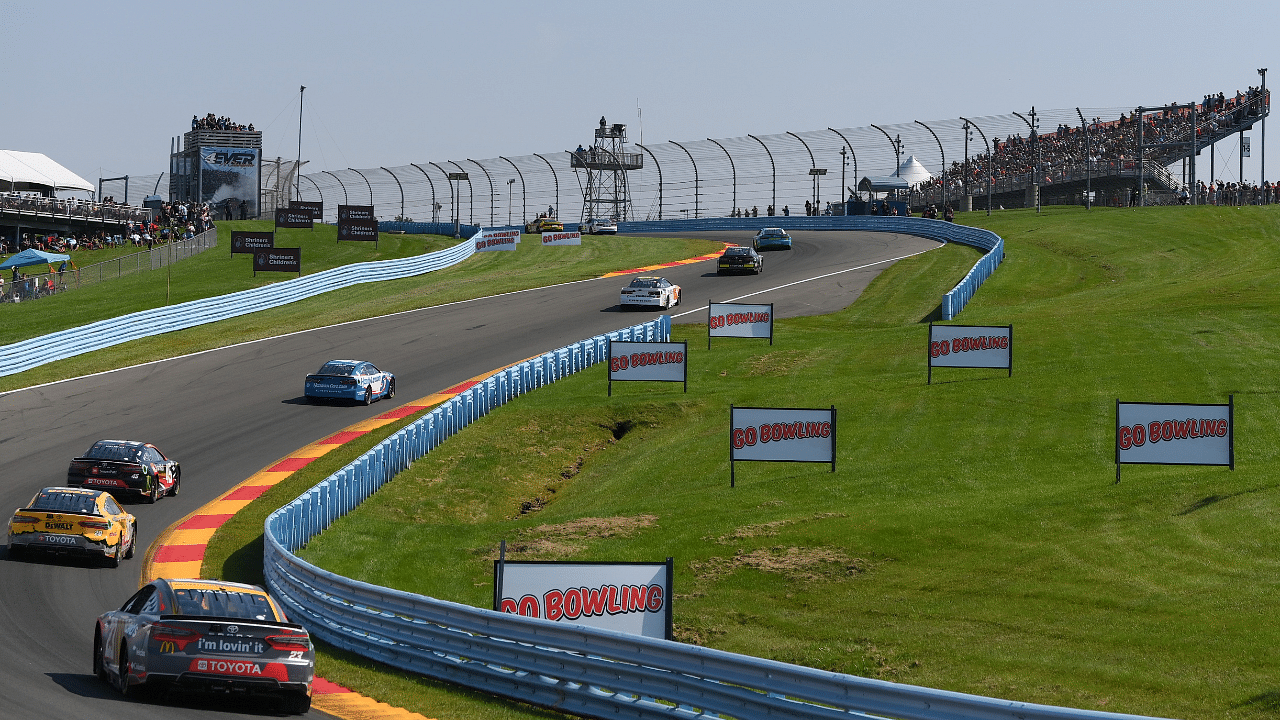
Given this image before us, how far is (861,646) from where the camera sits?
1412cm

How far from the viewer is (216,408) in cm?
3125

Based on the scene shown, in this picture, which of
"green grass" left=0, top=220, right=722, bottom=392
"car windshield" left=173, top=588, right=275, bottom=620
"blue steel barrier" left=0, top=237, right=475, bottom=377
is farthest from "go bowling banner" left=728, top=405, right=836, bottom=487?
"blue steel barrier" left=0, top=237, right=475, bottom=377

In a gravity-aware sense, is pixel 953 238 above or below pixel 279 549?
above

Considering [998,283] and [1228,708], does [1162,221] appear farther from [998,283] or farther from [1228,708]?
[1228,708]

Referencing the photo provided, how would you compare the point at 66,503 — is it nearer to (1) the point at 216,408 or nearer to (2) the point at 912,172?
(1) the point at 216,408

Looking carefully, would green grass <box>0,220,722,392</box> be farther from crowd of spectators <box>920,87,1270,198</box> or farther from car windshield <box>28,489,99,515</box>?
crowd of spectators <box>920,87,1270,198</box>

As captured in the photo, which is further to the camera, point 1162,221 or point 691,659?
point 1162,221

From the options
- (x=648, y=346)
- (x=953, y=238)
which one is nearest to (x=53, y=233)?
(x=953, y=238)

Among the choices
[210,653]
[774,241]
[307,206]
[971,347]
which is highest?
[307,206]

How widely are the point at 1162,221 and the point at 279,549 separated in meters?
56.2

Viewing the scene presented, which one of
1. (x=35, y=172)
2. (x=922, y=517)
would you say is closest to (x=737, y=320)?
(x=922, y=517)

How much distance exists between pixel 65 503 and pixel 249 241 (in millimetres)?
44782

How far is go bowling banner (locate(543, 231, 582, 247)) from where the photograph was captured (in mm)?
76250

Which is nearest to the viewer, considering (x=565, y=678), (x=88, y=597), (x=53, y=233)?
(x=565, y=678)
